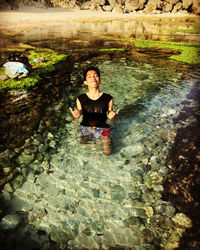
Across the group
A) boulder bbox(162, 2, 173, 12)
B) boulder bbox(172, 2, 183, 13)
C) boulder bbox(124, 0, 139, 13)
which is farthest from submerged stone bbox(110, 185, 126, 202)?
boulder bbox(172, 2, 183, 13)

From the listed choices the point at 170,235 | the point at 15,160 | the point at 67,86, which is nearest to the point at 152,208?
the point at 170,235

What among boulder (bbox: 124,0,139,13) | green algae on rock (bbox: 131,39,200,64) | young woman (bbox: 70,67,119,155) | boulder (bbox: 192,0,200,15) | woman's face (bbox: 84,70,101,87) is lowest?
young woman (bbox: 70,67,119,155)

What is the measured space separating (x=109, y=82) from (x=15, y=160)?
8.00 m

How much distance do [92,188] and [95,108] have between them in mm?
2475

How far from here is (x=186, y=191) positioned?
4.32m

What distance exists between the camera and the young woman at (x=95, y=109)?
505 cm

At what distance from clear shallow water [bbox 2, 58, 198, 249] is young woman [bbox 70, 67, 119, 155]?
0.42 meters

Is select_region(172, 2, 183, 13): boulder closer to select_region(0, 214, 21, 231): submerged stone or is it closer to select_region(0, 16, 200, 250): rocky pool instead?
select_region(0, 16, 200, 250): rocky pool

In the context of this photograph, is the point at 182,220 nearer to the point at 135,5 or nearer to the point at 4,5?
the point at 4,5

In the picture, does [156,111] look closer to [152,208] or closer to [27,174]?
[152,208]

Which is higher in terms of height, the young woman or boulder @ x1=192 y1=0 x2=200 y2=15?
boulder @ x1=192 y1=0 x2=200 y2=15

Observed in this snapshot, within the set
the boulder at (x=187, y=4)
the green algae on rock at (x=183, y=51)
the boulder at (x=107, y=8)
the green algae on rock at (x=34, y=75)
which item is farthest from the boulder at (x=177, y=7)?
the green algae on rock at (x=34, y=75)

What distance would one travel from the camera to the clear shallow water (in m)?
3.61

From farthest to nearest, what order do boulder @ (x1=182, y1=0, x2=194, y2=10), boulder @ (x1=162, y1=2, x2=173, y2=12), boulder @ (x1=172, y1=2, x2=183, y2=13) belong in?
boulder @ (x1=172, y1=2, x2=183, y2=13)
boulder @ (x1=162, y1=2, x2=173, y2=12)
boulder @ (x1=182, y1=0, x2=194, y2=10)
